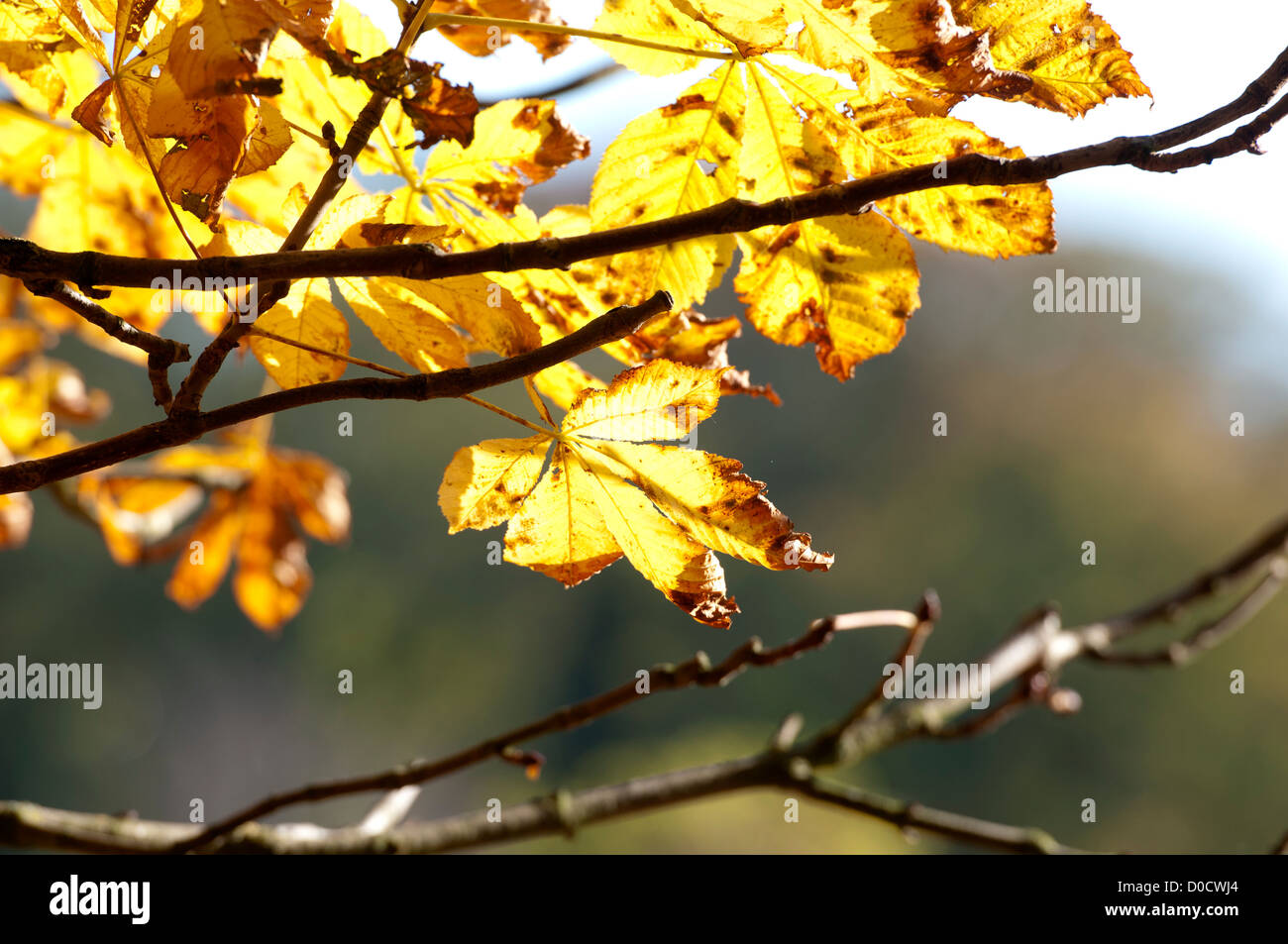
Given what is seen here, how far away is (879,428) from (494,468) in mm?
10508

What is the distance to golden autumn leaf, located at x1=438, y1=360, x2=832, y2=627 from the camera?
0.34m

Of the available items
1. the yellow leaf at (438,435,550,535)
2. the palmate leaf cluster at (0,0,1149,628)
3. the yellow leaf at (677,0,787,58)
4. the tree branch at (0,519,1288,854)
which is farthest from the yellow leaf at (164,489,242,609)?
the yellow leaf at (677,0,787,58)

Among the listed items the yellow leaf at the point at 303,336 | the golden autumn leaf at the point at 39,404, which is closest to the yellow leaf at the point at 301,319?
the yellow leaf at the point at 303,336

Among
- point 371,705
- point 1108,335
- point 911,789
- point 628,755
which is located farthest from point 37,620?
point 1108,335

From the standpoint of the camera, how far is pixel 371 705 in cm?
1078

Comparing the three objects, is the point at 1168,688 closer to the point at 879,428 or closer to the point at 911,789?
the point at 911,789

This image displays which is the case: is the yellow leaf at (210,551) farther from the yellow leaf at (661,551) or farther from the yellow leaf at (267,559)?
the yellow leaf at (661,551)

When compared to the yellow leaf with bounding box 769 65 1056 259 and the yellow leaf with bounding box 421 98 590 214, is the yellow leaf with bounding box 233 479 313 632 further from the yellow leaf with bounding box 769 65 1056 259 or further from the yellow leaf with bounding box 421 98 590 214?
the yellow leaf with bounding box 769 65 1056 259

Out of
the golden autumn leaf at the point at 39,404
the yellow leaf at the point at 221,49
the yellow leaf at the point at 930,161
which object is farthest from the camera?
the golden autumn leaf at the point at 39,404

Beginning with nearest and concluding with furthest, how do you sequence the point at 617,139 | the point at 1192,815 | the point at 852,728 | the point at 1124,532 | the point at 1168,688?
the point at 617,139, the point at 852,728, the point at 1192,815, the point at 1168,688, the point at 1124,532

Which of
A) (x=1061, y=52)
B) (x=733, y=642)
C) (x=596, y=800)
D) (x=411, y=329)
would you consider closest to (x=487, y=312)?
(x=411, y=329)

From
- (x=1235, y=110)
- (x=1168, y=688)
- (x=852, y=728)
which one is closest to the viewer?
(x=1235, y=110)

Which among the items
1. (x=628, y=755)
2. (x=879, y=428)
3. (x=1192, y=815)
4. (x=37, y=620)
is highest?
(x=879, y=428)

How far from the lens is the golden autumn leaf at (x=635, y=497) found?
13.6 inches
